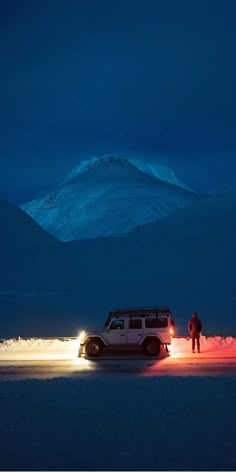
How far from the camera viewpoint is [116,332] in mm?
23078

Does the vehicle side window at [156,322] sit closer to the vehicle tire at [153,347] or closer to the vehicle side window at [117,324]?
the vehicle tire at [153,347]

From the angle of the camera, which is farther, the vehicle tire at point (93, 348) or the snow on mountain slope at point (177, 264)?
the snow on mountain slope at point (177, 264)

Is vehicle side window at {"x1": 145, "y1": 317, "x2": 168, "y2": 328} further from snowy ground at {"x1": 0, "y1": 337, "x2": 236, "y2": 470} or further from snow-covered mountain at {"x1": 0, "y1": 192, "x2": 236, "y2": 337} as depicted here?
snow-covered mountain at {"x1": 0, "y1": 192, "x2": 236, "y2": 337}

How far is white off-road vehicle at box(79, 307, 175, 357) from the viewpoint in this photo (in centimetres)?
2286

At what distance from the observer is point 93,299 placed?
6044 centimetres

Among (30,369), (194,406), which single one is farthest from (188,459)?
(30,369)

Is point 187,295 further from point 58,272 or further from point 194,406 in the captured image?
point 194,406

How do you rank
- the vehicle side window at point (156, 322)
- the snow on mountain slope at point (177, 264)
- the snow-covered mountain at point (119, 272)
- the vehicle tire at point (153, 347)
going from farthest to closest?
the snow on mountain slope at point (177, 264) < the snow-covered mountain at point (119, 272) < the vehicle tire at point (153, 347) < the vehicle side window at point (156, 322)

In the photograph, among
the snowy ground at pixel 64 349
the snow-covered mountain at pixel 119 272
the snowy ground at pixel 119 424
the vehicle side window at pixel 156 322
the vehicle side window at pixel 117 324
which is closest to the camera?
the snowy ground at pixel 119 424

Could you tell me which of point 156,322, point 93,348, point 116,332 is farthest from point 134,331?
point 93,348

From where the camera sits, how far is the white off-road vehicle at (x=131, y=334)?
2286cm

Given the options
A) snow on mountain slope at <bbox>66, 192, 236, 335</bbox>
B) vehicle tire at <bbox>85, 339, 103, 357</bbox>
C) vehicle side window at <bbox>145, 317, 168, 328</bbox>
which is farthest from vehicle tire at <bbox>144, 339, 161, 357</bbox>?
snow on mountain slope at <bbox>66, 192, 236, 335</bbox>

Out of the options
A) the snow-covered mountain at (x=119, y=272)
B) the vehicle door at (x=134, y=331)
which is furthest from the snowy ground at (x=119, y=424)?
the snow-covered mountain at (x=119, y=272)

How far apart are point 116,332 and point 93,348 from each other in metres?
0.94
